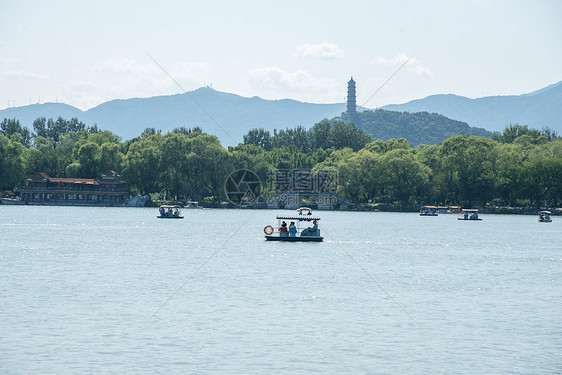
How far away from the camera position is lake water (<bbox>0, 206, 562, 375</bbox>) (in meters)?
24.1

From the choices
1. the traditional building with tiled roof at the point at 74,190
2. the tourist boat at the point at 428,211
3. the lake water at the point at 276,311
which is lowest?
the lake water at the point at 276,311

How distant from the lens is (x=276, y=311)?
3291cm

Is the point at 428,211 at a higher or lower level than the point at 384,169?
lower

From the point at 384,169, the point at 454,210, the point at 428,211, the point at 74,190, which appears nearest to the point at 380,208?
the point at 384,169

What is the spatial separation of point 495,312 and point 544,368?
33.0 feet

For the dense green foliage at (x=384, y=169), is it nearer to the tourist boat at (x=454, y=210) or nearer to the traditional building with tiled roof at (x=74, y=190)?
the tourist boat at (x=454, y=210)

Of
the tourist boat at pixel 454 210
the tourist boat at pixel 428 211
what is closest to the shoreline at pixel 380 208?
the tourist boat at pixel 454 210

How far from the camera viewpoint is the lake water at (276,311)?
79.0 feet

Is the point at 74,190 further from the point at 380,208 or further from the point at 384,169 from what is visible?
the point at 384,169

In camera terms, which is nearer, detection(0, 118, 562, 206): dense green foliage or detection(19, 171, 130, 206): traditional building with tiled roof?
detection(0, 118, 562, 206): dense green foliage

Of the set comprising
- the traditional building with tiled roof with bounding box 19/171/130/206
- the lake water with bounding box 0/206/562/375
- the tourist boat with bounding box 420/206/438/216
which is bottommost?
the lake water with bounding box 0/206/562/375

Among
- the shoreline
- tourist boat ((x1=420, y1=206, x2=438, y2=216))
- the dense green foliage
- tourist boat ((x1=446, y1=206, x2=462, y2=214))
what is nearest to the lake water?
tourist boat ((x1=420, y1=206, x2=438, y2=216))

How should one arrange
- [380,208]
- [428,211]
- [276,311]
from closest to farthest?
[276,311], [428,211], [380,208]

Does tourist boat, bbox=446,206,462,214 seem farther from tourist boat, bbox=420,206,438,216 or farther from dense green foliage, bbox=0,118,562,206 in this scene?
tourist boat, bbox=420,206,438,216
